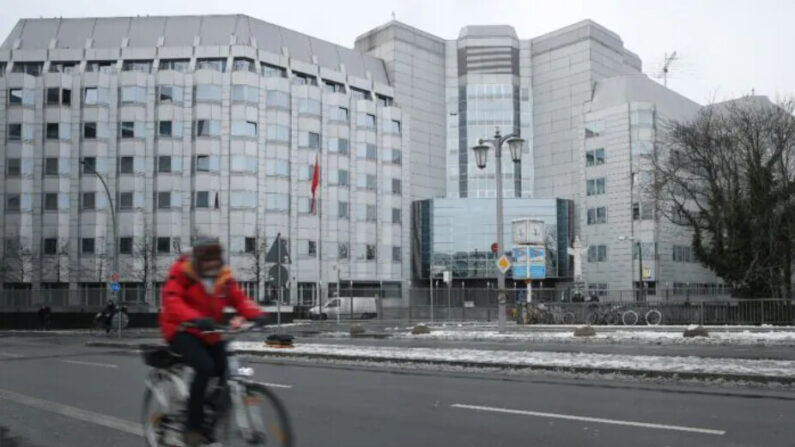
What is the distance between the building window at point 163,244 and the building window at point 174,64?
15360 millimetres

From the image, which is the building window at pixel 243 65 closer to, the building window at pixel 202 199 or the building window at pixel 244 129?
the building window at pixel 244 129

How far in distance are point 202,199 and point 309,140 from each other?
1157cm

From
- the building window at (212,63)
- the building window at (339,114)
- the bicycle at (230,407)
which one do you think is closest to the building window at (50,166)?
the building window at (212,63)

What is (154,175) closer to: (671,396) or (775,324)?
(775,324)

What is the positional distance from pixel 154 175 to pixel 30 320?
29.0 metres

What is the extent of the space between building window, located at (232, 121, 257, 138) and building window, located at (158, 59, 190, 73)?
712 cm

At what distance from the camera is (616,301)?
117 ft

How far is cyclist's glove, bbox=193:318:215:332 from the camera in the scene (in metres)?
5.30

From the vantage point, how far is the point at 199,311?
5.72m

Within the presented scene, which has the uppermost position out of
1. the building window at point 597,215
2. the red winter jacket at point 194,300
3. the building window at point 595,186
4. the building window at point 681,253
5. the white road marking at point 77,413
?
the building window at point 595,186

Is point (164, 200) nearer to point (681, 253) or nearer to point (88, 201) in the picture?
point (88, 201)

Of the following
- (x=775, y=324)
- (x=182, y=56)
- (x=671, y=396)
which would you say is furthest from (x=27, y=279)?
(x=671, y=396)

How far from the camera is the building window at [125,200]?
227 ft

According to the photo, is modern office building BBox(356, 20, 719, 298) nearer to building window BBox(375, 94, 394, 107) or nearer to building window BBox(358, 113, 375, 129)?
building window BBox(375, 94, 394, 107)
